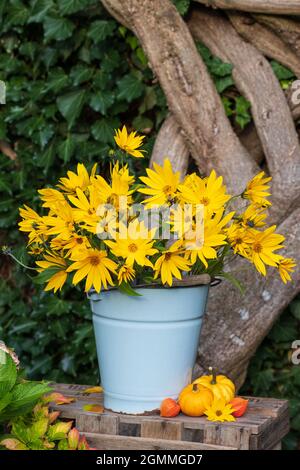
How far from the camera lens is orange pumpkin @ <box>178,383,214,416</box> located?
1.53 metres

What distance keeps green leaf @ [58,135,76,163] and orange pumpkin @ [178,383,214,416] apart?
0.91m

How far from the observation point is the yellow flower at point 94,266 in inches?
57.8

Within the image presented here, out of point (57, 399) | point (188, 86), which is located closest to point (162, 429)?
point (57, 399)

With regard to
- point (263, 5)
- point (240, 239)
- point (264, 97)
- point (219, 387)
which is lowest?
point (219, 387)

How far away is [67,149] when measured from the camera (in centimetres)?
226

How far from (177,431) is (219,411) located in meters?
0.09

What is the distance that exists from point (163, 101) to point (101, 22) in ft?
0.90

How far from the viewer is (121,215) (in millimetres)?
1507

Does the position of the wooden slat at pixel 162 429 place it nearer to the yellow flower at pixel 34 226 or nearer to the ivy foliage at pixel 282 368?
the yellow flower at pixel 34 226

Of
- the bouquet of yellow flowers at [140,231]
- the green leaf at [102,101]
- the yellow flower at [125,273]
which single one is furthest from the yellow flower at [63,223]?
the green leaf at [102,101]

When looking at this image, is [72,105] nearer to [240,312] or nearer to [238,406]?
[240,312]

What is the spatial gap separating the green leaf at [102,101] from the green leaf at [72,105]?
0.04m
